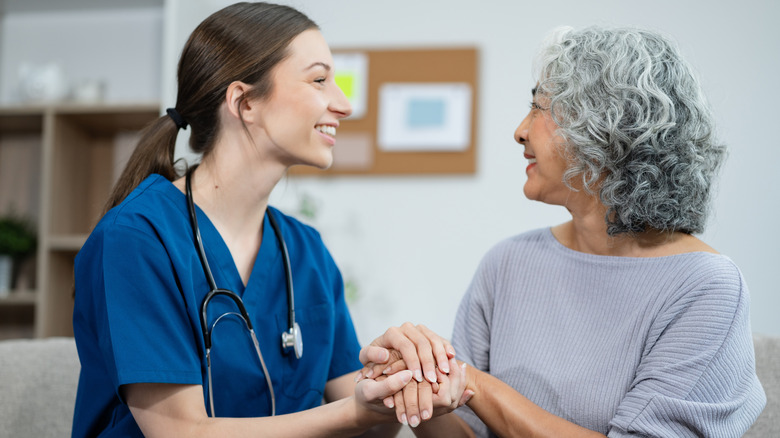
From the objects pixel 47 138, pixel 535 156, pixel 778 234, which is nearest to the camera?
A: pixel 535 156

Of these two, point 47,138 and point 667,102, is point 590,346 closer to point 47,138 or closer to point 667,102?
point 667,102

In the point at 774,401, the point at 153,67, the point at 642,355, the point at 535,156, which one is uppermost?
the point at 153,67

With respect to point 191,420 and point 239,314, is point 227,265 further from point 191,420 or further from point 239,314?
point 191,420

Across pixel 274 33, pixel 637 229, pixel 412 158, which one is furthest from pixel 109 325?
pixel 412 158

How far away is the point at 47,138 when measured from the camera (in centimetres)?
314

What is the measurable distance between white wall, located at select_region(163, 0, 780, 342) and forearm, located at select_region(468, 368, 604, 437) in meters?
1.79

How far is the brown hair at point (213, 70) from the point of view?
1396mm

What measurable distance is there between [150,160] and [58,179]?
6.60 ft

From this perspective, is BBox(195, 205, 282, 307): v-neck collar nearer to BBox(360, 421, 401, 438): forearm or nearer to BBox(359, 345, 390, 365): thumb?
BBox(359, 345, 390, 365): thumb

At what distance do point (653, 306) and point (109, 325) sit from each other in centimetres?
89

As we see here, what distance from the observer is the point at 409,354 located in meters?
1.26

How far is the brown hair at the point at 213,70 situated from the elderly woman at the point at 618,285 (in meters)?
0.51

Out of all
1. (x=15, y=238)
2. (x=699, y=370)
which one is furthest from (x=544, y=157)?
(x=15, y=238)

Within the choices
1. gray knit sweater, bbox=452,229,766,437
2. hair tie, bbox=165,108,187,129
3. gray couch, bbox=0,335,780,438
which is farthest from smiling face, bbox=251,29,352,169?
gray couch, bbox=0,335,780,438
